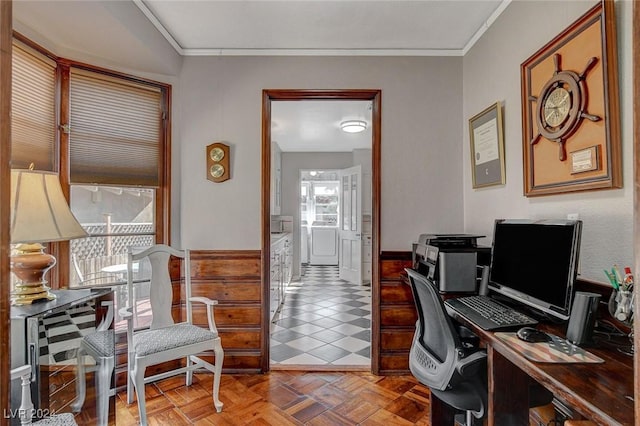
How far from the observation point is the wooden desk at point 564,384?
819mm

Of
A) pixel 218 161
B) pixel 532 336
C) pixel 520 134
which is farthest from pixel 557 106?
pixel 218 161

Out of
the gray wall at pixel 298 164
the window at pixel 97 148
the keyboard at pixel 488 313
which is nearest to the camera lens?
the keyboard at pixel 488 313

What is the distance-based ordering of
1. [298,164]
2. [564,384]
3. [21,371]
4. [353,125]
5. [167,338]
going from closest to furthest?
1. [564,384]
2. [21,371]
3. [167,338]
4. [353,125]
5. [298,164]

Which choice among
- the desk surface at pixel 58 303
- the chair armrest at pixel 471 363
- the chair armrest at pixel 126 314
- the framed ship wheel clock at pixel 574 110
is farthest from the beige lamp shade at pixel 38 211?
the framed ship wheel clock at pixel 574 110

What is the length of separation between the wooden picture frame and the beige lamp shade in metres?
2.40

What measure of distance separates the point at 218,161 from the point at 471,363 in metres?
2.19

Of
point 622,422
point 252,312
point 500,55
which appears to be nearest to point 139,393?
point 252,312

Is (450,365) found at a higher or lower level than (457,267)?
lower

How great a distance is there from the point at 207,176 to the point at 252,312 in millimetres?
1154

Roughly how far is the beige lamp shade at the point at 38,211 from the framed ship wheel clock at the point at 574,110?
2285 millimetres

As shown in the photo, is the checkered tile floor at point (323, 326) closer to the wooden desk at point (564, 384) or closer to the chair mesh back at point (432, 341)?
the chair mesh back at point (432, 341)

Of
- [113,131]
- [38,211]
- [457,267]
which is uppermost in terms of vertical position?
[113,131]

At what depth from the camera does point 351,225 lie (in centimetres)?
594

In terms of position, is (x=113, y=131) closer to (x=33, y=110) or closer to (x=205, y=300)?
(x=33, y=110)
